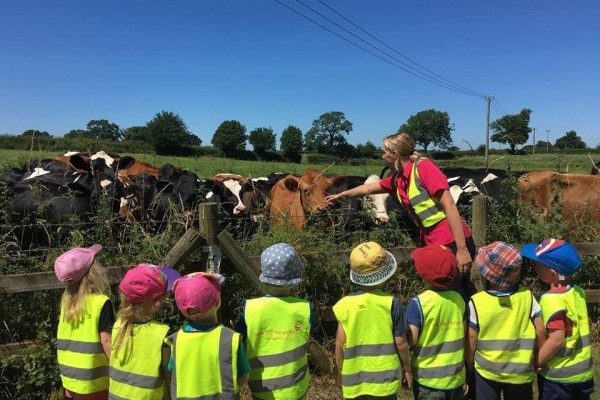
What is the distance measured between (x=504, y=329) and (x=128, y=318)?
226 centimetres

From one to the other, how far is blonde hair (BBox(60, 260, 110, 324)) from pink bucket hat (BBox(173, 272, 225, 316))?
718mm

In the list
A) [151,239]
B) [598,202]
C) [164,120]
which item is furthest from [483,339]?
[164,120]

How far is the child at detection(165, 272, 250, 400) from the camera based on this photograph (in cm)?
253

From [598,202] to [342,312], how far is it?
21.1 feet

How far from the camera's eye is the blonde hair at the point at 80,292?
2916 millimetres

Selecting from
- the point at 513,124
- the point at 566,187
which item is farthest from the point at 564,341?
the point at 513,124

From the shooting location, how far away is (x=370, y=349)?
9.57 ft

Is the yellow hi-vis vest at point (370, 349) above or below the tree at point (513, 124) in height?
below

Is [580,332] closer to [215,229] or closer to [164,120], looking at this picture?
[215,229]

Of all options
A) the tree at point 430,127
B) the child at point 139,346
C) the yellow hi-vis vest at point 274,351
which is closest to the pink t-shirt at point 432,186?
the yellow hi-vis vest at point 274,351

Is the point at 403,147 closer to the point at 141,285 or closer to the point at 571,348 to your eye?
the point at 571,348

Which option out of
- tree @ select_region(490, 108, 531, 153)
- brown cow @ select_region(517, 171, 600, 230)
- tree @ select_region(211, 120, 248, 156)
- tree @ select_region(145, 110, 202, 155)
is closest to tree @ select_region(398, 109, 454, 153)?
tree @ select_region(490, 108, 531, 153)

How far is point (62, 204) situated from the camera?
5.86 m

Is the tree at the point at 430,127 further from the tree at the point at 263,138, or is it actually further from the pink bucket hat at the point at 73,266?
the pink bucket hat at the point at 73,266
